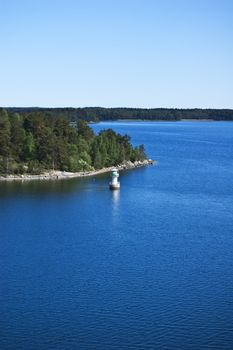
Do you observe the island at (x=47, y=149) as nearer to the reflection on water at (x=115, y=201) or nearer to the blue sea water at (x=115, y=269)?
the blue sea water at (x=115, y=269)

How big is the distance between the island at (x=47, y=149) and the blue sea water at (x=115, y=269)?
890 centimetres

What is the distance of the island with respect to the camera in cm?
7406

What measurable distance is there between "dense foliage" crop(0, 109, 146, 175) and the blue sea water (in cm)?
936

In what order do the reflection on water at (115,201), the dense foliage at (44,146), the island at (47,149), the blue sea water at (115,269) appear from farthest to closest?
the dense foliage at (44,146) → the island at (47,149) → the reflection on water at (115,201) → the blue sea water at (115,269)

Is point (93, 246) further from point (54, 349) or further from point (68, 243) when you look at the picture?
point (54, 349)

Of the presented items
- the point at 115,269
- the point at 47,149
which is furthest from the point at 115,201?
the point at 115,269

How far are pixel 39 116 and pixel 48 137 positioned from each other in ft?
19.1

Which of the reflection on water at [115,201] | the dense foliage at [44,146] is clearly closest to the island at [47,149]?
the dense foliage at [44,146]

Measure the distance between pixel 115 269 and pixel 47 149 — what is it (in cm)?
4167

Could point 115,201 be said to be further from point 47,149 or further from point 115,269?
point 115,269

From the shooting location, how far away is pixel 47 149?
75.4 meters

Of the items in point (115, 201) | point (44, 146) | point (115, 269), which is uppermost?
point (44, 146)

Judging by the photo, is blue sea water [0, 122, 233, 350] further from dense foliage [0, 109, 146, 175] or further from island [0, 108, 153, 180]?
dense foliage [0, 109, 146, 175]

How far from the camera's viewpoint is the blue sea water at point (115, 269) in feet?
88.2
